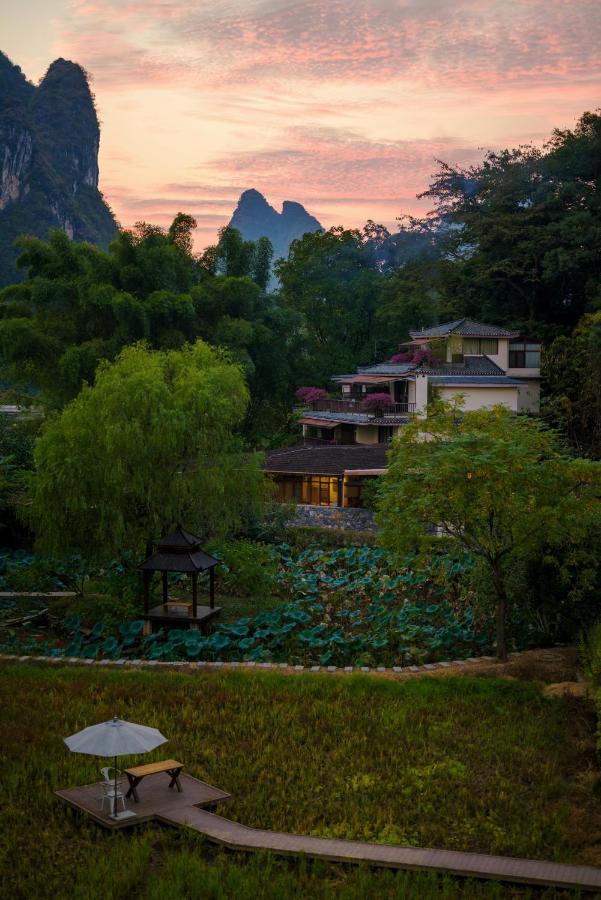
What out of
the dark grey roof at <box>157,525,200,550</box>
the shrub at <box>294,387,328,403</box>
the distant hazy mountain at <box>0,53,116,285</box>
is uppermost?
the distant hazy mountain at <box>0,53,116,285</box>

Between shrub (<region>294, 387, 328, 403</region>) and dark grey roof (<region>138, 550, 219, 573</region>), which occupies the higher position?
shrub (<region>294, 387, 328, 403</region>)

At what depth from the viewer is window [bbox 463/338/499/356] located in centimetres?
4291

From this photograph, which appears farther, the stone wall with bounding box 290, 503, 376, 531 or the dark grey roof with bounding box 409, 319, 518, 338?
the dark grey roof with bounding box 409, 319, 518, 338

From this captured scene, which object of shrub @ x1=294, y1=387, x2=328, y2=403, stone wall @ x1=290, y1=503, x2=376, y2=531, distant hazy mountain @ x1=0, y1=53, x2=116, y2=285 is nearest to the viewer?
stone wall @ x1=290, y1=503, x2=376, y2=531

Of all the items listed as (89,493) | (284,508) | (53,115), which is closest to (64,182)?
(53,115)

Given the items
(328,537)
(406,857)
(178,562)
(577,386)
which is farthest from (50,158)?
(406,857)

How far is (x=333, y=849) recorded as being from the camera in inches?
355

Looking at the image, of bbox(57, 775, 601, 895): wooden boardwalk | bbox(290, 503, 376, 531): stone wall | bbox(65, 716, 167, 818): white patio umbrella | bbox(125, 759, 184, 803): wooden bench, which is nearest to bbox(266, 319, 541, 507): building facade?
bbox(290, 503, 376, 531): stone wall

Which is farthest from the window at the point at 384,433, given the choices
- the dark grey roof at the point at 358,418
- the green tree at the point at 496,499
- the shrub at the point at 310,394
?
the green tree at the point at 496,499

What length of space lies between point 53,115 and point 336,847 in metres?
117

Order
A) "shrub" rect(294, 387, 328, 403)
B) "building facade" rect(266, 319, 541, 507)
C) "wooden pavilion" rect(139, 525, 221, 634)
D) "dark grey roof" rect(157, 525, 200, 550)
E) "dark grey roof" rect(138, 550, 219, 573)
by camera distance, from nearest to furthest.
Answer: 1. "dark grey roof" rect(138, 550, 219, 573)
2. "wooden pavilion" rect(139, 525, 221, 634)
3. "dark grey roof" rect(157, 525, 200, 550)
4. "building facade" rect(266, 319, 541, 507)
5. "shrub" rect(294, 387, 328, 403)

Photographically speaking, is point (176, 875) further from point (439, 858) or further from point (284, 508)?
point (284, 508)

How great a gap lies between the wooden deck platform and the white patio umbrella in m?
0.19

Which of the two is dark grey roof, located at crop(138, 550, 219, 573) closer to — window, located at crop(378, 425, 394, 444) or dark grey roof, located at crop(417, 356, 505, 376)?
dark grey roof, located at crop(417, 356, 505, 376)
